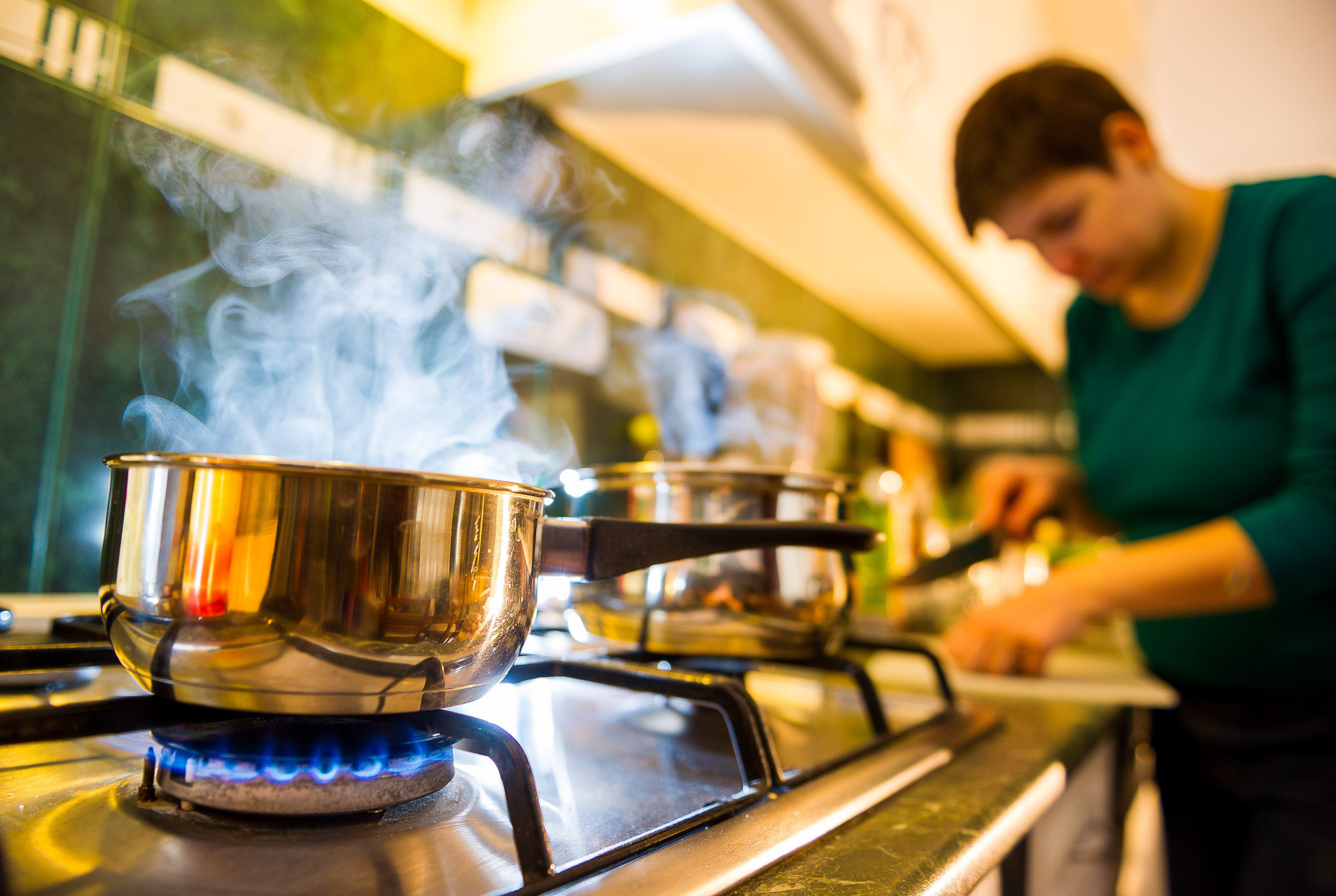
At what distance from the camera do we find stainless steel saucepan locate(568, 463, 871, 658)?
1.75ft

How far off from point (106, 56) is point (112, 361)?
0.24 m

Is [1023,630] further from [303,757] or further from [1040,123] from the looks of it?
[303,757]

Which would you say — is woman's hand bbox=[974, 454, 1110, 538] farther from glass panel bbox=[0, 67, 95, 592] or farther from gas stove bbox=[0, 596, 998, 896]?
glass panel bbox=[0, 67, 95, 592]

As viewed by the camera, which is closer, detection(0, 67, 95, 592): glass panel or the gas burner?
the gas burner

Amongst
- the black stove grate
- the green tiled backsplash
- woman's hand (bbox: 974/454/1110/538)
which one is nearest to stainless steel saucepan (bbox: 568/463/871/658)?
the black stove grate

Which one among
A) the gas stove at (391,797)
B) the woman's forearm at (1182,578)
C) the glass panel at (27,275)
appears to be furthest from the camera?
the woman's forearm at (1182,578)

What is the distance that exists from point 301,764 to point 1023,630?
66 cm

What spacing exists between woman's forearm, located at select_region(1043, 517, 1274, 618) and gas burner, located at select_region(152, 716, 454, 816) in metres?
0.64

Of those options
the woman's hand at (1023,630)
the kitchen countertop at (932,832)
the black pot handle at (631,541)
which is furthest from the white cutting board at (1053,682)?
the black pot handle at (631,541)

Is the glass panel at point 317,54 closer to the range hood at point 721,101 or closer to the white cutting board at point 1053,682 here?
the range hood at point 721,101

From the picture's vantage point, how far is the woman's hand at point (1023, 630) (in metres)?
0.77

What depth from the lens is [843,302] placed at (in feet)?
6.17

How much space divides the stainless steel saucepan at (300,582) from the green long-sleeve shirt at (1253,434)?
28.2 inches

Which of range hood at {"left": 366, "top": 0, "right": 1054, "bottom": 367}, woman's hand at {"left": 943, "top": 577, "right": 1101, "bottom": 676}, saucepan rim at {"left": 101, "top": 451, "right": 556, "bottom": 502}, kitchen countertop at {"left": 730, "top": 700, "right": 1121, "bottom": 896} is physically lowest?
kitchen countertop at {"left": 730, "top": 700, "right": 1121, "bottom": 896}
